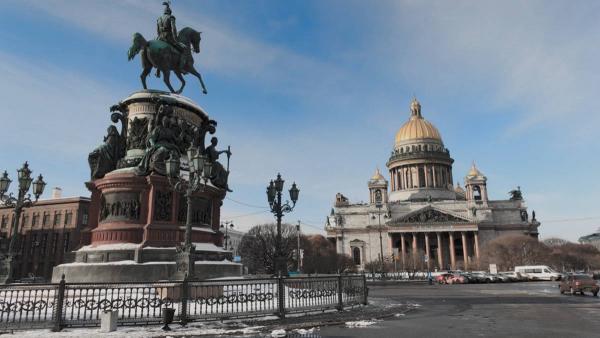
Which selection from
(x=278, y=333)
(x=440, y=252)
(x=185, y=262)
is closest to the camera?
(x=278, y=333)

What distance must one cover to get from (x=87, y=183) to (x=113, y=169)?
4.09ft

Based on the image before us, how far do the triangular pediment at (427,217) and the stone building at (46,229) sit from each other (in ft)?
204

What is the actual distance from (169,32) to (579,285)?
85.7 ft

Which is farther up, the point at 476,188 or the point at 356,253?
the point at 476,188

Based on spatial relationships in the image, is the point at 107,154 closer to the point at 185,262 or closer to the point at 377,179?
the point at 185,262

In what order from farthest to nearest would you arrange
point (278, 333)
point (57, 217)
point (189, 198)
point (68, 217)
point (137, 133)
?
point (57, 217), point (68, 217), point (137, 133), point (189, 198), point (278, 333)

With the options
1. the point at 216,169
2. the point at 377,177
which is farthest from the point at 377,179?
the point at 216,169

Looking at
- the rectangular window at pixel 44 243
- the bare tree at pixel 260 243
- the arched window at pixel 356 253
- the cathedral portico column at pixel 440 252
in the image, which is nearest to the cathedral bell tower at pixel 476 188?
the cathedral portico column at pixel 440 252

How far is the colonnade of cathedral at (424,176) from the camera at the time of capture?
338 ft

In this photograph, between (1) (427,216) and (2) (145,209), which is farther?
(1) (427,216)

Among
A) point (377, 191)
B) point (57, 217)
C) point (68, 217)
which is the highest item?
point (377, 191)

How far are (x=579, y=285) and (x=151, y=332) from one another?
23889mm

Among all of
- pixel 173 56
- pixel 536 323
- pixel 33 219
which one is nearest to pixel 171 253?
pixel 173 56

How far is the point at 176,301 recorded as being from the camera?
511 inches
